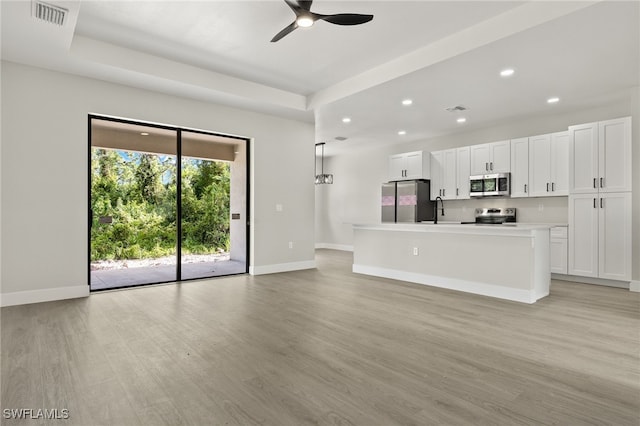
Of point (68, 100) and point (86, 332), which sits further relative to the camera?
point (68, 100)

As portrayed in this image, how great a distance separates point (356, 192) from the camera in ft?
33.8

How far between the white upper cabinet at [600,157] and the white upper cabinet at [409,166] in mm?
2838

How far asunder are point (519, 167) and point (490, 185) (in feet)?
1.93

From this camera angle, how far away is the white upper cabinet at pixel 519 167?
6.39 metres

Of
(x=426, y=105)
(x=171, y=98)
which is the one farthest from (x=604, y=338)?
(x=171, y=98)

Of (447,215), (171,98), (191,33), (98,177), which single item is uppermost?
(191,33)

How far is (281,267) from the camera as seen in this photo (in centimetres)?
641

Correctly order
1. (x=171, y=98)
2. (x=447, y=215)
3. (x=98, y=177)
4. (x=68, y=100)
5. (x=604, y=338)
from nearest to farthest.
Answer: (x=604, y=338), (x=68, y=100), (x=98, y=177), (x=171, y=98), (x=447, y=215)

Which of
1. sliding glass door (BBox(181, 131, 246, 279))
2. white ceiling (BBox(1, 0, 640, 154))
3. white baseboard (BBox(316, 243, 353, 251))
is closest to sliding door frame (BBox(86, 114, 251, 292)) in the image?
sliding glass door (BBox(181, 131, 246, 279))

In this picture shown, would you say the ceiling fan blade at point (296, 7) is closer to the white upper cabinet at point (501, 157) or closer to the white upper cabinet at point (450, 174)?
the white upper cabinet at point (501, 157)

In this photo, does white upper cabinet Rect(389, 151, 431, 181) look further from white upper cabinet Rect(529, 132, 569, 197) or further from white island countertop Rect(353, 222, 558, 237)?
white island countertop Rect(353, 222, 558, 237)

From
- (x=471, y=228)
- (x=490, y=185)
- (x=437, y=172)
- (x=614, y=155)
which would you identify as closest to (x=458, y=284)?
(x=471, y=228)

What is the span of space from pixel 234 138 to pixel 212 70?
1.33 m

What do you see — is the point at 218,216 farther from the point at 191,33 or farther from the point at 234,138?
the point at 191,33
